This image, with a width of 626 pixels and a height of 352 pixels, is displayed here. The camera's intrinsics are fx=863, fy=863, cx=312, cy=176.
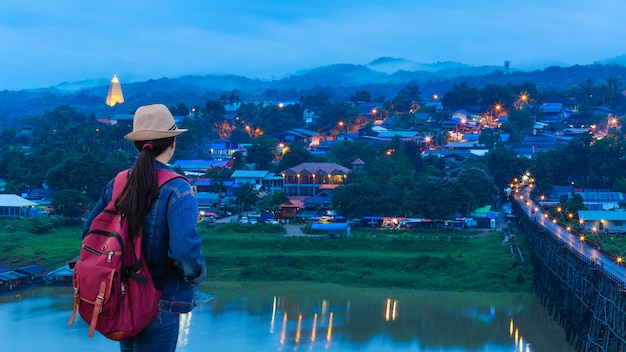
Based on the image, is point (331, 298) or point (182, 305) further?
point (331, 298)

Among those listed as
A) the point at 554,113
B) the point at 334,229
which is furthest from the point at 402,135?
the point at 334,229

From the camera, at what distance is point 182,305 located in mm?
2605

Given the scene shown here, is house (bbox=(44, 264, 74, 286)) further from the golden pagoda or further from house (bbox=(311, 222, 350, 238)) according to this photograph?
the golden pagoda

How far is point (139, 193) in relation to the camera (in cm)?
254

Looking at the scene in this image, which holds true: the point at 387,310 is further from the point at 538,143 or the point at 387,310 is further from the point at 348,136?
the point at 348,136

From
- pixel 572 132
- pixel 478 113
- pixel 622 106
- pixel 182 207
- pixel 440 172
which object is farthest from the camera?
pixel 622 106

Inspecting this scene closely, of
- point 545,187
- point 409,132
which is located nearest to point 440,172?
point 545,187

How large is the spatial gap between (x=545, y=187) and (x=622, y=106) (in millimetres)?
26783

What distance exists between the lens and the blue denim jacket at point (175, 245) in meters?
2.51

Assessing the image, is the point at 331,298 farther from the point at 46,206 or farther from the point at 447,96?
the point at 447,96

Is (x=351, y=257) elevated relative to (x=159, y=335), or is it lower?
lower

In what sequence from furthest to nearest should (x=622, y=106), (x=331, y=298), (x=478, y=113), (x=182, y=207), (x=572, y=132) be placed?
(x=622, y=106), (x=478, y=113), (x=572, y=132), (x=331, y=298), (x=182, y=207)

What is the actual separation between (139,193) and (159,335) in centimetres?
43

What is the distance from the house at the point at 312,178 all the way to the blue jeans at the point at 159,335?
104 ft
